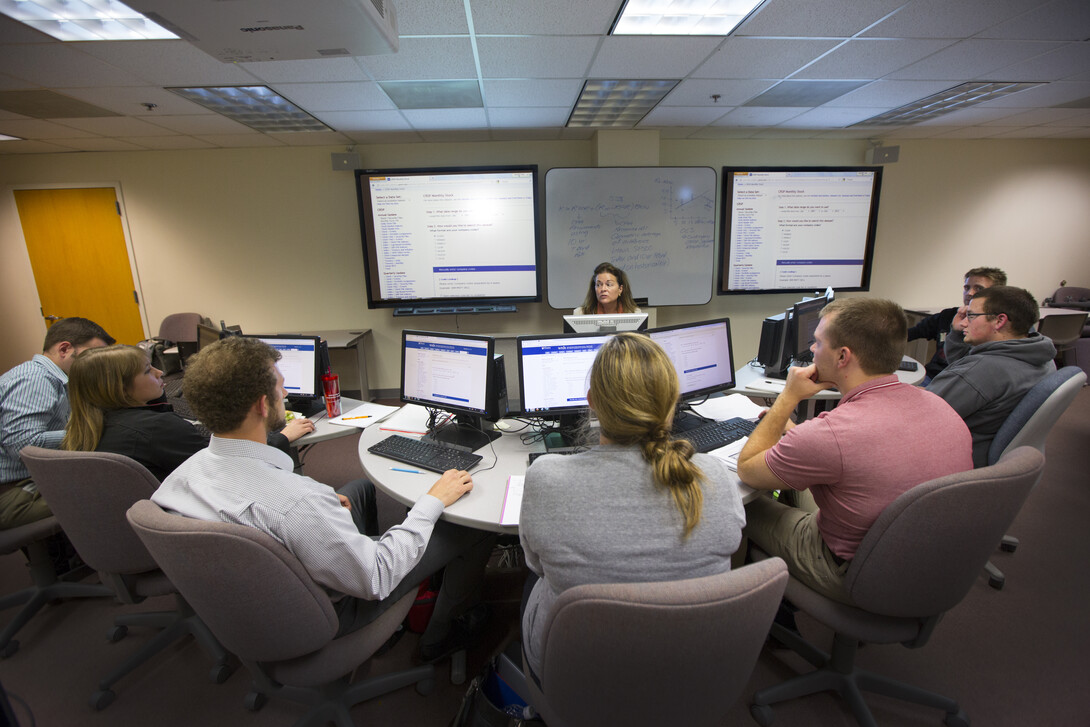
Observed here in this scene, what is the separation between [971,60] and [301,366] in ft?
13.0

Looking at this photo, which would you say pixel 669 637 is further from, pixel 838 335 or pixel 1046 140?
pixel 1046 140

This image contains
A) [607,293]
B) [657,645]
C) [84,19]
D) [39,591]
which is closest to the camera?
[657,645]

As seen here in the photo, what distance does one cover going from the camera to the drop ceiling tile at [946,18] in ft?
6.81

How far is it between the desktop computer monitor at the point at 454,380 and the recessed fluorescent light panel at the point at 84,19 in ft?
5.50

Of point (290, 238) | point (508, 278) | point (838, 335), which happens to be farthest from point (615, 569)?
point (290, 238)

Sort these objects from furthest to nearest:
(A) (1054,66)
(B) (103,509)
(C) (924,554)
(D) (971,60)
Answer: (A) (1054,66)
(D) (971,60)
(B) (103,509)
(C) (924,554)

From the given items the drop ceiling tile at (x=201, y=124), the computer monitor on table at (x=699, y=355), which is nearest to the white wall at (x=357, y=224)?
the drop ceiling tile at (x=201, y=124)

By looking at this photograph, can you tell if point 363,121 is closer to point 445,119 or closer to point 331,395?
point 445,119

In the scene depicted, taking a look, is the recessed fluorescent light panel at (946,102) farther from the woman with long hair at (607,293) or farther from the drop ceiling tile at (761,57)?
the woman with long hair at (607,293)

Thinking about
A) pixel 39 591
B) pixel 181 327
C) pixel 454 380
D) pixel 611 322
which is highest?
pixel 611 322

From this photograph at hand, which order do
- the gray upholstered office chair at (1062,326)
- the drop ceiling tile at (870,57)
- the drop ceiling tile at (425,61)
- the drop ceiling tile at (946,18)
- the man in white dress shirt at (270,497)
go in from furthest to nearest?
1. the gray upholstered office chair at (1062,326)
2. the drop ceiling tile at (870,57)
3. the drop ceiling tile at (425,61)
4. the drop ceiling tile at (946,18)
5. the man in white dress shirt at (270,497)

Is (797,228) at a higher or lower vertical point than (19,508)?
higher

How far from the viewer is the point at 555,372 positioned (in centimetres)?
184

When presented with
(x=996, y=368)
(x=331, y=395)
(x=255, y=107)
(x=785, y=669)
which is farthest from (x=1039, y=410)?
(x=255, y=107)
